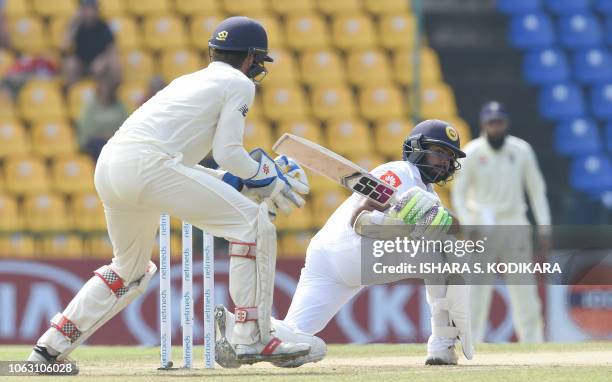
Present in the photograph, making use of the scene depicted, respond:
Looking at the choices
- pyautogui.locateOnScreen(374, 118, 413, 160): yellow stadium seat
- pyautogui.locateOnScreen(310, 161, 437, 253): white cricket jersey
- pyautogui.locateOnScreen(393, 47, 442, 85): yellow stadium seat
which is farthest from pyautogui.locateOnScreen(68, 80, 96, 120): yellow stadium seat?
pyautogui.locateOnScreen(310, 161, 437, 253): white cricket jersey

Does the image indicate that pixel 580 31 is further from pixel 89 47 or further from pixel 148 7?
pixel 89 47

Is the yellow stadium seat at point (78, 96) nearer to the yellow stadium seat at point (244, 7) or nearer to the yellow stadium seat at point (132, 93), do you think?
the yellow stadium seat at point (132, 93)

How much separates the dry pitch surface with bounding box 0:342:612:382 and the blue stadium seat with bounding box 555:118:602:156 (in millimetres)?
5190

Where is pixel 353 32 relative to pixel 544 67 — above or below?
above

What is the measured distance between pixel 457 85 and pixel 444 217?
7.75 metres

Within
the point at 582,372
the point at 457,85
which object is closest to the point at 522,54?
the point at 457,85

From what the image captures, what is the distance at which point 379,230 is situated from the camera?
6.75 meters

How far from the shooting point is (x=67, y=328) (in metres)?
6.30

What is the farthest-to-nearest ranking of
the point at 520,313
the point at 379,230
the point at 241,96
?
the point at 520,313, the point at 379,230, the point at 241,96

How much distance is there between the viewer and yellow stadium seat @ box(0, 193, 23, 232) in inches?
466

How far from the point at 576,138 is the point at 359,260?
7.43 meters

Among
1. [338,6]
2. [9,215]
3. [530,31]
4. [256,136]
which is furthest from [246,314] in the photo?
[530,31]

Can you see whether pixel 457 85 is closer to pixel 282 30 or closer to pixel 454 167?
pixel 282 30

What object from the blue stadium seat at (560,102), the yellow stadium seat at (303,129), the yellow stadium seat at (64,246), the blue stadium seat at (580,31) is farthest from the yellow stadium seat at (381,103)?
the yellow stadium seat at (64,246)
